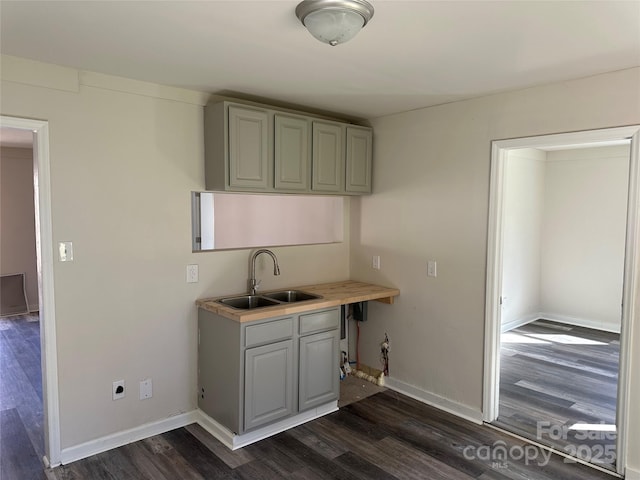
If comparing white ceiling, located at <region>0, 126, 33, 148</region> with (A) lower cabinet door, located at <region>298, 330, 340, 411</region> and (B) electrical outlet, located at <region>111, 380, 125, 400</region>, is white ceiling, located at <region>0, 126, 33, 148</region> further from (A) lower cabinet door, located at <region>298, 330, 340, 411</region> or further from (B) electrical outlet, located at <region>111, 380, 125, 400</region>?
(A) lower cabinet door, located at <region>298, 330, 340, 411</region>

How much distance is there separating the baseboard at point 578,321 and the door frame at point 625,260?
3368 millimetres

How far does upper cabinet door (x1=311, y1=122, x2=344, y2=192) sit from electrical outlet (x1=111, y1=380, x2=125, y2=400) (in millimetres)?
1935

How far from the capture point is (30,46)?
223 cm

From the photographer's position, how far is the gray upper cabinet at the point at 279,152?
9.80ft

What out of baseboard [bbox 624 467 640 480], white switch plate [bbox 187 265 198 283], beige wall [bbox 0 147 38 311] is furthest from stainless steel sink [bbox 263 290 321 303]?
beige wall [bbox 0 147 38 311]

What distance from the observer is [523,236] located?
579 cm

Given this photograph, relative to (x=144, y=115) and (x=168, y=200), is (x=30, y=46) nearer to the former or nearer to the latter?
(x=144, y=115)

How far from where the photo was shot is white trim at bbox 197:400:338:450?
114 inches

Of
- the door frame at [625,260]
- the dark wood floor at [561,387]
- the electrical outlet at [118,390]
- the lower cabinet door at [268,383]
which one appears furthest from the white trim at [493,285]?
the electrical outlet at [118,390]

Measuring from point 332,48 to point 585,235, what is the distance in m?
5.00

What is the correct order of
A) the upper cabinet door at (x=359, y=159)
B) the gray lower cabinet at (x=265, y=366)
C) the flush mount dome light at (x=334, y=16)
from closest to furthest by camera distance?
1. the flush mount dome light at (x=334, y=16)
2. the gray lower cabinet at (x=265, y=366)
3. the upper cabinet door at (x=359, y=159)

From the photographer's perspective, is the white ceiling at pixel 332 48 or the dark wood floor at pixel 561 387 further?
the dark wood floor at pixel 561 387

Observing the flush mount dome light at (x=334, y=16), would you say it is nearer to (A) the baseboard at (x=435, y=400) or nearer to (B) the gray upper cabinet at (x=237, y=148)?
(B) the gray upper cabinet at (x=237, y=148)

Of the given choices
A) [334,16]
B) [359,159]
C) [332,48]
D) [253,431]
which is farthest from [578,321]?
[334,16]
